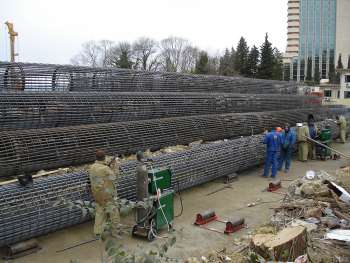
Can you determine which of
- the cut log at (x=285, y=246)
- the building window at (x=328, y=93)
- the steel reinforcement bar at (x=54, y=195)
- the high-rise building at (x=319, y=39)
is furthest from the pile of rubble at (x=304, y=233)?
the high-rise building at (x=319, y=39)

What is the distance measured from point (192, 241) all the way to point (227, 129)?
6107mm

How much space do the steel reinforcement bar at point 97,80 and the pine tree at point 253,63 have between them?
2133 centimetres

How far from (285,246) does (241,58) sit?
35.5 metres

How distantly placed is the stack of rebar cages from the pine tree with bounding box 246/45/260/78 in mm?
22675

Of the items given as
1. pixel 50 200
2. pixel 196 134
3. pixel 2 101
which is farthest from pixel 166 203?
pixel 196 134

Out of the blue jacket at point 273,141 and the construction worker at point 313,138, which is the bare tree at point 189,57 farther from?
the blue jacket at point 273,141

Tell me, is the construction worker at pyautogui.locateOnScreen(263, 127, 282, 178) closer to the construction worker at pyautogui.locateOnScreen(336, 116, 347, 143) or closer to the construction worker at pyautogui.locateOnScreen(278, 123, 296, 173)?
the construction worker at pyautogui.locateOnScreen(278, 123, 296, 173)

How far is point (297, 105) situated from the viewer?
18.3 m

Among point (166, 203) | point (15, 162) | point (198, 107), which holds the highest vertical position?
point (198, 107)

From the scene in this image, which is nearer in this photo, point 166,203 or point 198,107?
point 166,203

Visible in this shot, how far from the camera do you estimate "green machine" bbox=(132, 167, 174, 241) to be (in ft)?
20.6

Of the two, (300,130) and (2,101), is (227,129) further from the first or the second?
(2,101)

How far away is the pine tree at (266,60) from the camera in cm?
3422

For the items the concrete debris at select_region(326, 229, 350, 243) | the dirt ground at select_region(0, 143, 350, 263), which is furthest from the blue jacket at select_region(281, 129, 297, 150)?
the concrete debris at select_region(326, 229, 350, 243)
